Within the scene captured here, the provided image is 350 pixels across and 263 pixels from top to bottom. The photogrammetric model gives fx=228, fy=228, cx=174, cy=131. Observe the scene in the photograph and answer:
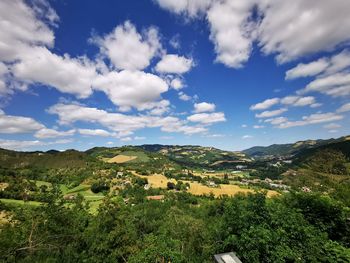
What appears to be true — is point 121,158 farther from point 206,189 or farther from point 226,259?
point 226,259

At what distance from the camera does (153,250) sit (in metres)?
13.4

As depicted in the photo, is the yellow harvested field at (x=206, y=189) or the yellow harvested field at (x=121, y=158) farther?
the yellow harvested field at (x=121, y=158)

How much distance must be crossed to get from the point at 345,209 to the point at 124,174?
11187 centimetres

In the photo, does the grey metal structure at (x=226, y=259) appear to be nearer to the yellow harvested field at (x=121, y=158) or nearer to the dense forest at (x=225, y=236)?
the dense forest at (x=225, y=236)

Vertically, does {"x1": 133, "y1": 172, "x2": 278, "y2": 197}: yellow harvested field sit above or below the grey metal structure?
below

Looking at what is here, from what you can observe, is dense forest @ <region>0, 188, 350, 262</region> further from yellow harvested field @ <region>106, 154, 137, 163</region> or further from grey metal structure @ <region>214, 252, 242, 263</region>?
yellow harvested field @ <region>106, 154, 137, 163</region>

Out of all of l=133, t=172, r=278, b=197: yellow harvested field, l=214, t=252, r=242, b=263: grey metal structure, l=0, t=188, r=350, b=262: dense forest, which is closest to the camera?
l=214, t=252, r=242, b=263: grey metal structure

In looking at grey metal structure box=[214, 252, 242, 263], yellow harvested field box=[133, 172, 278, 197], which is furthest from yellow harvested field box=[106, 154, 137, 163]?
grey metal structure box=[214, 252, 242, 263]

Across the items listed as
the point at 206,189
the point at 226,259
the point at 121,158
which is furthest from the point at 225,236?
the point at 121,158

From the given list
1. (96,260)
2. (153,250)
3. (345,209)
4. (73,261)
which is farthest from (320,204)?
(73,261)

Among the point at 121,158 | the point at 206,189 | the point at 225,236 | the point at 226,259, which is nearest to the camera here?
the point at 226,259

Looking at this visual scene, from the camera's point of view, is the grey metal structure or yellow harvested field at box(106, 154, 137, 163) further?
yellow harvested field at box(106, 154, 137, 163)

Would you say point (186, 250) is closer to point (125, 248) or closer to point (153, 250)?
point (125, 248)

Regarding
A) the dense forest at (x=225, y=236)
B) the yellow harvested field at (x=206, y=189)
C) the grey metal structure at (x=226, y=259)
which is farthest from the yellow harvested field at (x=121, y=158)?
the grey metal structure at (x=226, y=259)
